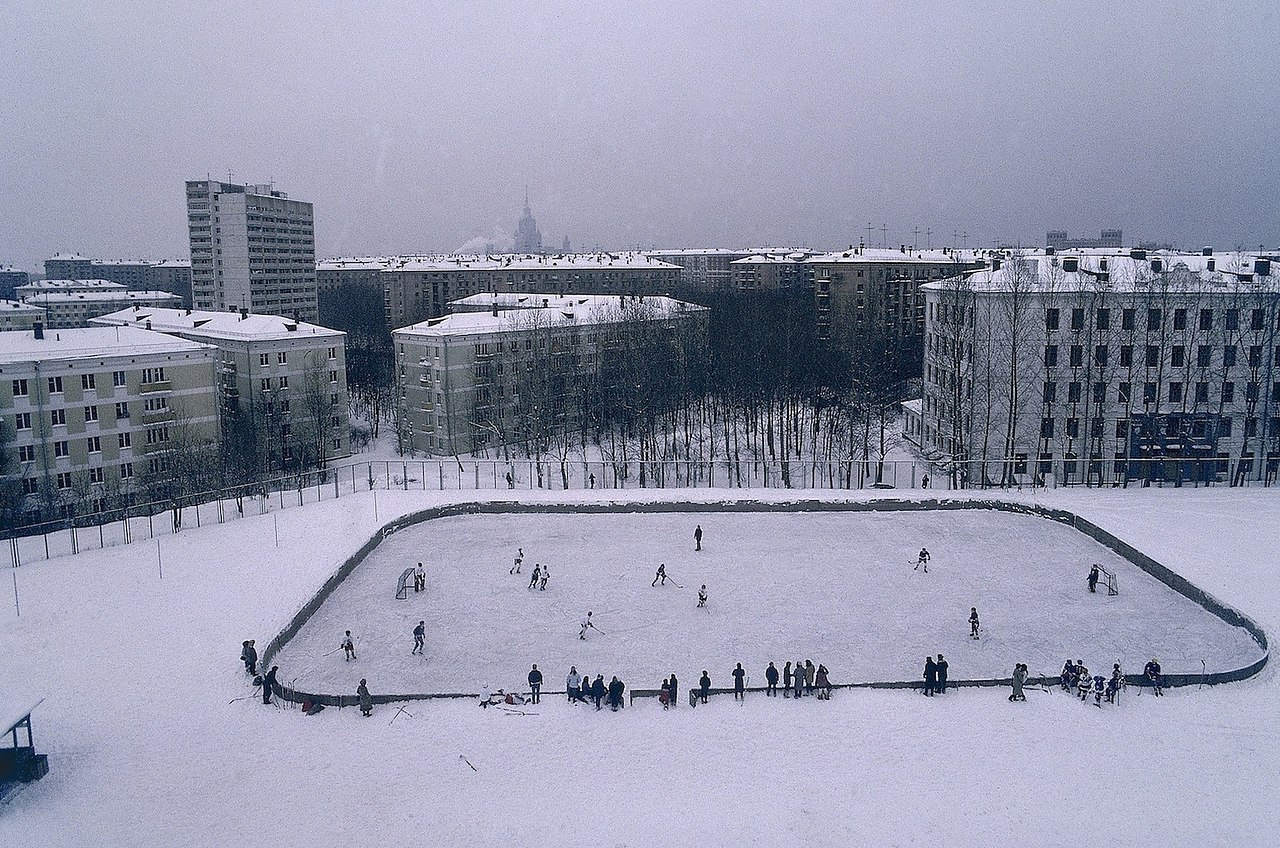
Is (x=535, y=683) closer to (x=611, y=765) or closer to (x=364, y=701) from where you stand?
(x=611, y=765)

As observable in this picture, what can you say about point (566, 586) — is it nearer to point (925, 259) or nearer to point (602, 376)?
point (602, 376)

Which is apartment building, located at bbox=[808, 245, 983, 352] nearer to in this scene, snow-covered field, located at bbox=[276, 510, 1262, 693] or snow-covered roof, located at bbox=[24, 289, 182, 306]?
snow-covered field, located at bbox=[276, 510, 1262, 693]

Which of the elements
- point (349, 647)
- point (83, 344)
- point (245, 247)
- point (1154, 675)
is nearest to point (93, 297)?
point (245, 247)

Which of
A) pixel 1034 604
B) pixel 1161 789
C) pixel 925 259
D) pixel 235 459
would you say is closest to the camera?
pixel 1161 789

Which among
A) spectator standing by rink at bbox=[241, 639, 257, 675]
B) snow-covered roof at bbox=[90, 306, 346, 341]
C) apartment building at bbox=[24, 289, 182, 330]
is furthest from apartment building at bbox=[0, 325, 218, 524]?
apartment building at bbox=[24, 289, 182, 330]

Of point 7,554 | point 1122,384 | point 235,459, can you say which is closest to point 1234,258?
point 1122,384
